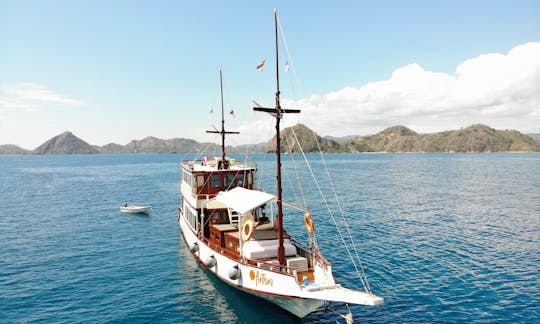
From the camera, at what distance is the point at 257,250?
21125 millimetres

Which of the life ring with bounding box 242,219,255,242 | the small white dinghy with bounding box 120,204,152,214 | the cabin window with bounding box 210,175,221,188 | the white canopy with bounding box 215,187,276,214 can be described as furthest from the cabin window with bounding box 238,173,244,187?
the small white dinghy with bounding box 120,204,152,214

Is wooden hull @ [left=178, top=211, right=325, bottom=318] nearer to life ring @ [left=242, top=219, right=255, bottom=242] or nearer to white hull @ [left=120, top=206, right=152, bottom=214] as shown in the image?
life ring @ [left=242, top=219, right=255, bottom=242]

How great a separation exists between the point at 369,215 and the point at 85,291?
39.8 m

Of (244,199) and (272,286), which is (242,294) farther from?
(244,199)

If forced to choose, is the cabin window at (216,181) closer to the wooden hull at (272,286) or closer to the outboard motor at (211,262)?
the outboard motor at (211,262)

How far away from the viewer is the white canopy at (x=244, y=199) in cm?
2123

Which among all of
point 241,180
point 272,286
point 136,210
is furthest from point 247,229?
point 136,210

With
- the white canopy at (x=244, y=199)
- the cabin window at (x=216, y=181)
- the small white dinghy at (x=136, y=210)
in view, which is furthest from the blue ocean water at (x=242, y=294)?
the cabin window at (x=216, y=181)

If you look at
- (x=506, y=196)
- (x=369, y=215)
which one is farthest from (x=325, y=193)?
(x=506, y=196)

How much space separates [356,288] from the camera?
79.3 ft

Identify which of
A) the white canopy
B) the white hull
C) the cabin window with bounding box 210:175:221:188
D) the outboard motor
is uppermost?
the cabin window with bounding box 210:175:221:188

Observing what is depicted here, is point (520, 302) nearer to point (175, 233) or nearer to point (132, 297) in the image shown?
point (132, 297)

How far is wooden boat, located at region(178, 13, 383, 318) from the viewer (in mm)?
17469

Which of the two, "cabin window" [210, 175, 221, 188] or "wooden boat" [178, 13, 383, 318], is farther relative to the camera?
"cabin window" [210, 175, 221, 188]
